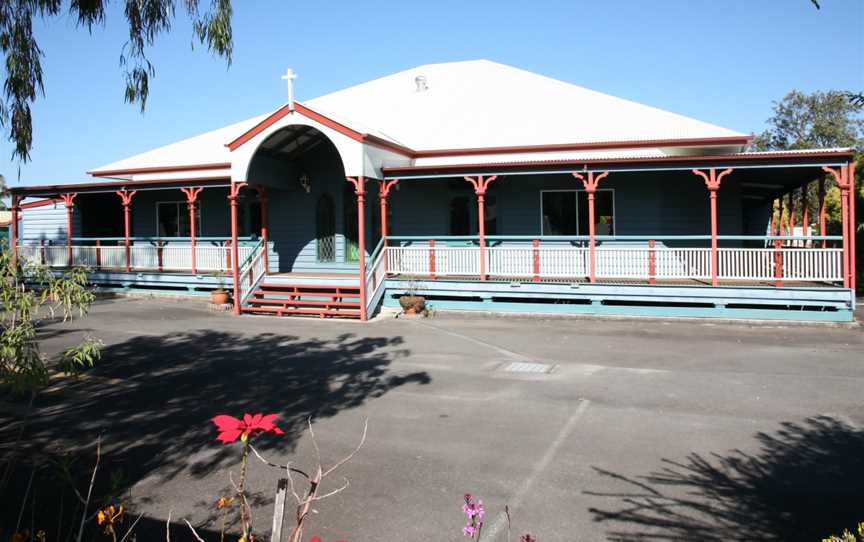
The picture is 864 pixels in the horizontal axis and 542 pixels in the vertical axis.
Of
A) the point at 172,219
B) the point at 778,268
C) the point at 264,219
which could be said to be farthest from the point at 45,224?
the point at 778,268

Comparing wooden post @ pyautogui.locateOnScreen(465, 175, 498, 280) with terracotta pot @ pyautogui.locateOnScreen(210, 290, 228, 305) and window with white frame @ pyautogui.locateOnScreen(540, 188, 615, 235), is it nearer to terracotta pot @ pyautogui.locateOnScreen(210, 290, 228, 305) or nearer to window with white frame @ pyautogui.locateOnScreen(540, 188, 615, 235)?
window with white frame @ pyautogui.locateOnScreen(540, 188, 615, 235)

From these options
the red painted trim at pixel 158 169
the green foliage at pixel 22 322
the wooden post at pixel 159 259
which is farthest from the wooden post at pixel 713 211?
the wooden post at pixel 159 259

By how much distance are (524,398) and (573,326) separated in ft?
22.2

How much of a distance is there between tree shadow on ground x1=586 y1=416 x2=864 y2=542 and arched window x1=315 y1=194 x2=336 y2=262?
51.5 feet

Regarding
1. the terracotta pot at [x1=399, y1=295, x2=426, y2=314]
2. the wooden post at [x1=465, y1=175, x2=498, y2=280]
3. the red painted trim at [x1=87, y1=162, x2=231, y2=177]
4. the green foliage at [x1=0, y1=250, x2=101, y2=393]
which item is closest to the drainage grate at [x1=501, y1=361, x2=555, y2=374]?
the terracotta pot at [x1=399, y1=295, x2=426, y2=314]

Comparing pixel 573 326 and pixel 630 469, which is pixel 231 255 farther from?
pixel 630 469

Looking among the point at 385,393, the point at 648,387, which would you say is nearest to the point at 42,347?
the point at 385,393

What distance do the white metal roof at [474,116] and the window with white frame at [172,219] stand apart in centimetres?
148

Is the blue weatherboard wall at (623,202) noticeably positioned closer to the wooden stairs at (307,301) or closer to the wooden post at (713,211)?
the wooden post at (713,211)

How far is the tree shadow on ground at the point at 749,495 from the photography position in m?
5.00

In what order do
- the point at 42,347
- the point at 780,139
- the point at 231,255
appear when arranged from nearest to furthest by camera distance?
1. the point at 42,347
2. the point at 231,255
3. the point at 780,139

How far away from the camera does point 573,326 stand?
15680 mm

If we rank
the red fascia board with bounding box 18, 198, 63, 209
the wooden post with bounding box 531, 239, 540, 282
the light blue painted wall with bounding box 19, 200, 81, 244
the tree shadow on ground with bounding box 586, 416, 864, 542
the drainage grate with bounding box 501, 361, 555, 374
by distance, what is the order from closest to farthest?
the tree shadow on ground with bounding box 586, 416, 864, 542, the drainage grate with bounding box 501, 361, 555, 374, the wooden post with bounding box 531, 239, 540, 282, the red fascia board with bounding box 18, 198, 63, 209, the light blue painted wall with bounding box 19, 200, 81, 244

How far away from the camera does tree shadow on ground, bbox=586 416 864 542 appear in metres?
5.00
